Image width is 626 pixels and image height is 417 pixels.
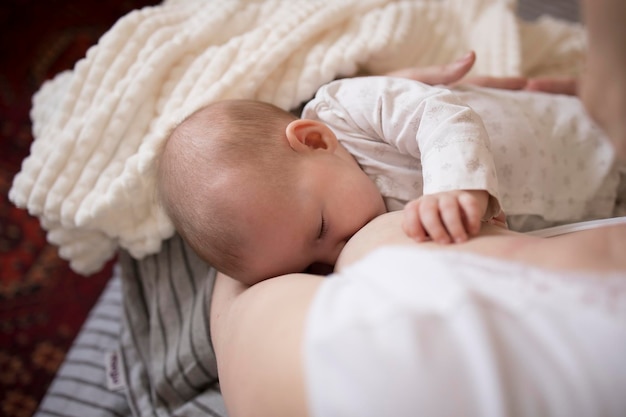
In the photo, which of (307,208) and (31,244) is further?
(31,244)

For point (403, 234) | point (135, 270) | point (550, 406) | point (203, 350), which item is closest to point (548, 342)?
point (550, 406)

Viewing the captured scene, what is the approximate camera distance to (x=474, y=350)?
16.1 inches

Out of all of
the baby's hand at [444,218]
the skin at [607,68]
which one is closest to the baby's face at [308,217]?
the baby's hand at [444,218]

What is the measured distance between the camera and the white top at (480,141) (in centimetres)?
76

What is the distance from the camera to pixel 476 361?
41cm

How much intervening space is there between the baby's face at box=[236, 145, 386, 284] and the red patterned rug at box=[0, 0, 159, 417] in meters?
0.88

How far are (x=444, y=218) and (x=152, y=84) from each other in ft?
1.87

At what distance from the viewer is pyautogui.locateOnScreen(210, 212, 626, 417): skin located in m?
0.51

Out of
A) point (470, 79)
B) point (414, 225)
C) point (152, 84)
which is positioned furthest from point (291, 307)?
point (470, 79)

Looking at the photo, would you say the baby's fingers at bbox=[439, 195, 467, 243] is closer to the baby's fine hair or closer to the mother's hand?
the baby's fine hair

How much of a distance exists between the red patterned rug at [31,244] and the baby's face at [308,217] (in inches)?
34.8

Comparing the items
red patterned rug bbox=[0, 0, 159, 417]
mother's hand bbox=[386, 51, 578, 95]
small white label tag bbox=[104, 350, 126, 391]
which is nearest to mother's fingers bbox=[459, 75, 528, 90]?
mother's hand bbox=[386, 51, 578, 95]

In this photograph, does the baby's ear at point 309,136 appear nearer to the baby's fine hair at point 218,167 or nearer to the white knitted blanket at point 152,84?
the baby's fine hair at point 218,167

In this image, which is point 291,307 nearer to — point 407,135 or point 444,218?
point 444,218
